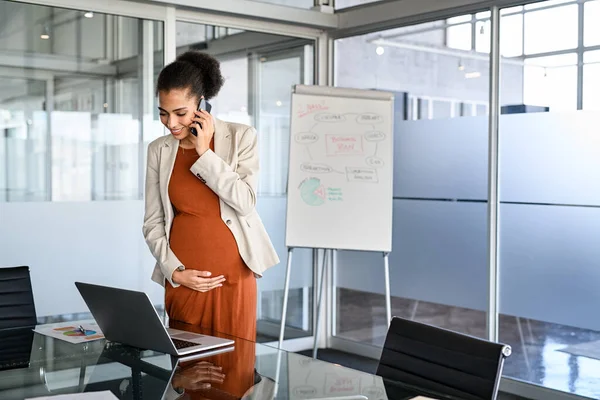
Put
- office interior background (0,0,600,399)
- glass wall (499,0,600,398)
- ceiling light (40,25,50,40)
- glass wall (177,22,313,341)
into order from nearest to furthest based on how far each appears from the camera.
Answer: glass wall (499,0,600,398) < office interior background (0,0,600,399) < ceiling light (40,25,50,40) < glass wall (177,22,313,341)

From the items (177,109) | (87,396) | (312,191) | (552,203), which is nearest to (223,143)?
(177,109)

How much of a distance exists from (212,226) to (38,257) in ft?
6.89

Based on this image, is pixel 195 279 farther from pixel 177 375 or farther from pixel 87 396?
pixel 87 396

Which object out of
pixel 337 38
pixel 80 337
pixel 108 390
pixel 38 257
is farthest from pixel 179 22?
pixel 108 390

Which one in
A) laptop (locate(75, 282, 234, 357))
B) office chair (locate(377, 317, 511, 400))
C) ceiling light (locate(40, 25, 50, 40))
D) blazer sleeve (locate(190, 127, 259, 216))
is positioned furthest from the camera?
ceiling light (locate(40, 25, 50, 40))

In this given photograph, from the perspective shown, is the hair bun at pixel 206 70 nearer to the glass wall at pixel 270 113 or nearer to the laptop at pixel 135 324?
the laptop at pixel 135 324

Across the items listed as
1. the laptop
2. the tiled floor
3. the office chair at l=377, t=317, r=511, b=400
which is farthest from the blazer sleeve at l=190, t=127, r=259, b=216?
the tiled floor

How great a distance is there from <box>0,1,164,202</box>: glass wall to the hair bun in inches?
76.3

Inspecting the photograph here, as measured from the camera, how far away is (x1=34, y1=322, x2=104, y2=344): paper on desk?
2634mm

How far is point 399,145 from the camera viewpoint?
216 inches

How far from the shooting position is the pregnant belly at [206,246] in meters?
2.91

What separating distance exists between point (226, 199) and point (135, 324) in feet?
2.13

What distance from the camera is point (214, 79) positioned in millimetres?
2969

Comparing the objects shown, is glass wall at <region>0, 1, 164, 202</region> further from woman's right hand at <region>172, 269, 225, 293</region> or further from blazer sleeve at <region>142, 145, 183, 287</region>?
woman's right hand at <region>172, 269, 225, 293</region>
